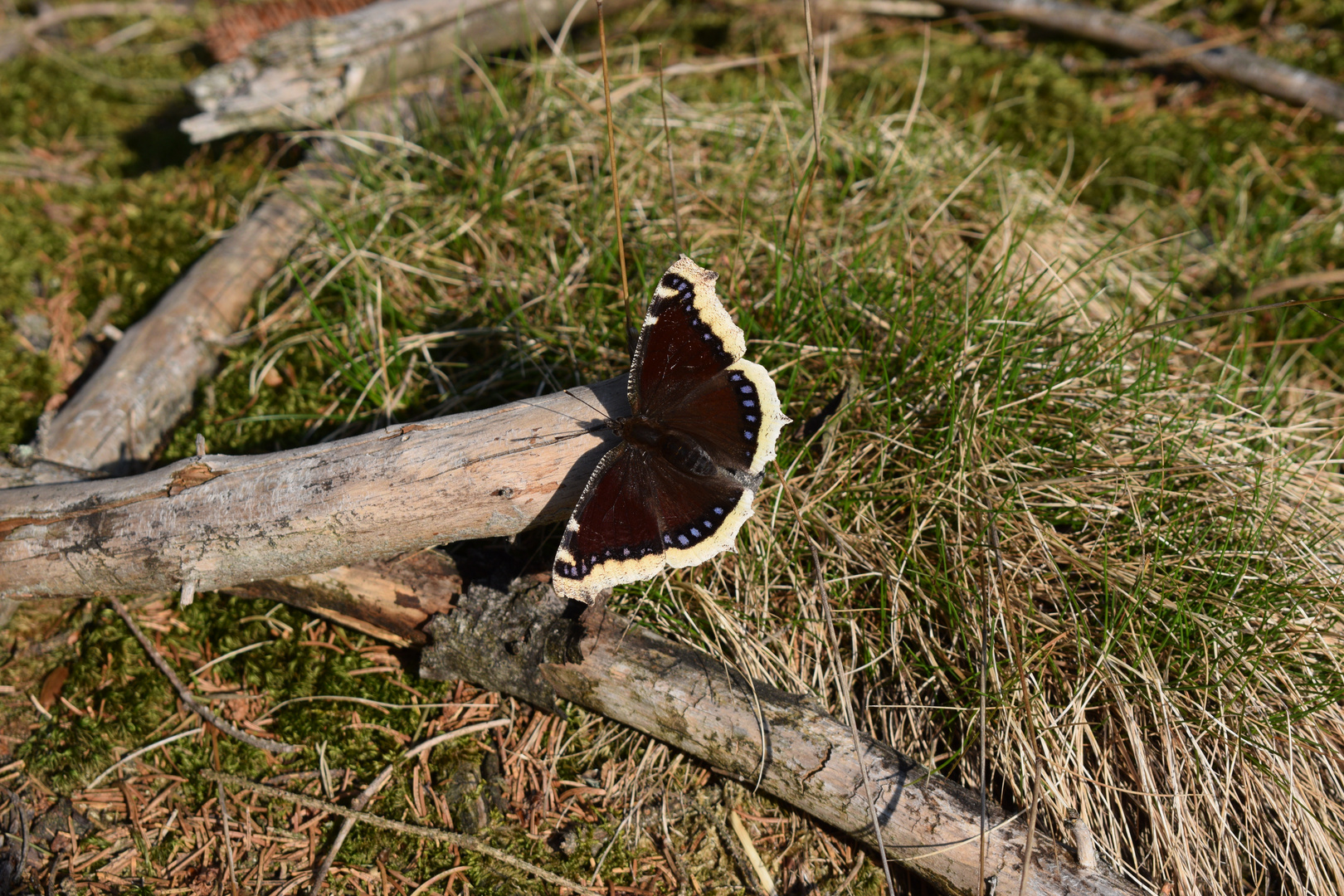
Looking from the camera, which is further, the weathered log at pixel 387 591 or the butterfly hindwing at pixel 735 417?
the weathered log at pixel 387 591

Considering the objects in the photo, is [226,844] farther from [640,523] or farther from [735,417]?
[735,417]

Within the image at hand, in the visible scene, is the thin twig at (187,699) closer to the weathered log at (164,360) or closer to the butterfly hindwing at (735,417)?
the weathered log at (164,360)

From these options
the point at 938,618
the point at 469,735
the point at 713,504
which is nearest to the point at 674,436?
the point at 713,504

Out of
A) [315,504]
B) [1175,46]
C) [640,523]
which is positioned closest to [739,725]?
[640,523]

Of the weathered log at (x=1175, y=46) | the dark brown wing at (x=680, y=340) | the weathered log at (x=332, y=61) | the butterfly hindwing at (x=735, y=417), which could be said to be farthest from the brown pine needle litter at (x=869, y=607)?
the weathered log at (x=1175, y=46)

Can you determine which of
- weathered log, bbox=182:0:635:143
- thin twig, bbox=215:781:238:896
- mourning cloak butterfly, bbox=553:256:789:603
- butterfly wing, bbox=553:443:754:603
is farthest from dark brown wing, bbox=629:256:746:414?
weathered log, bbox=182:0:635:143

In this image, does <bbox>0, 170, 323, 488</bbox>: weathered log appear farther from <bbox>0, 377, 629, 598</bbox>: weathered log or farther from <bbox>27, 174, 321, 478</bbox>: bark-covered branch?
<bbox>0, 377, 629, 598</bbox>: weathered log

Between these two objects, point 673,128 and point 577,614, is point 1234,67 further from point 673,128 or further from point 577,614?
point 577,614
